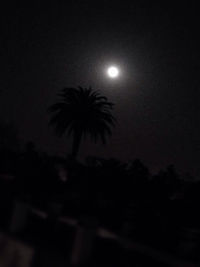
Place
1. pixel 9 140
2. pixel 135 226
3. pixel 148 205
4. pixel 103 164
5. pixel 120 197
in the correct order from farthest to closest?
pixel 9 140 < pixel 103 164 < pixel 120 197 < pixel 148 205 < pixel 135 226

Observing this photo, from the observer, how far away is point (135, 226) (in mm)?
12883

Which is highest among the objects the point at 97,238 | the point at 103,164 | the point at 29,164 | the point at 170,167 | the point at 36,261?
the point at 170,167

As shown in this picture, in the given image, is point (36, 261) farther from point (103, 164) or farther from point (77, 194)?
point (103, 164)

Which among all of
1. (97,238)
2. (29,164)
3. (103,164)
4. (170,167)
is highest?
(170,167)

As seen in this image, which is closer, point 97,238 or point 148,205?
point 97,238

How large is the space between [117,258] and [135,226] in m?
2.83

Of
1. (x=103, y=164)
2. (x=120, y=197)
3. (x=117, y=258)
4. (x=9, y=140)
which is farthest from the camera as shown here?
(x=9, y=140)

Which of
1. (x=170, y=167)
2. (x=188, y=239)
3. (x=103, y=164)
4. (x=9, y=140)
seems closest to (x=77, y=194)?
(x=188, y=239)

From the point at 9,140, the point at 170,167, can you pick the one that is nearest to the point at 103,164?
the point at 170,167

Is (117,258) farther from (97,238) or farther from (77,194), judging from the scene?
(77,194)

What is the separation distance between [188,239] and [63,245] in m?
5.58

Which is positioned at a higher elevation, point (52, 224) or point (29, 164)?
point (29, 164)

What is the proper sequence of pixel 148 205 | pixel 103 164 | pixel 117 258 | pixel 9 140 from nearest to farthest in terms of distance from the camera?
pixel 117 258, pixel 148 205, pixel 103 164, pixel 9 140

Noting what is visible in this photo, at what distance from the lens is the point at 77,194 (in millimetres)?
15695
